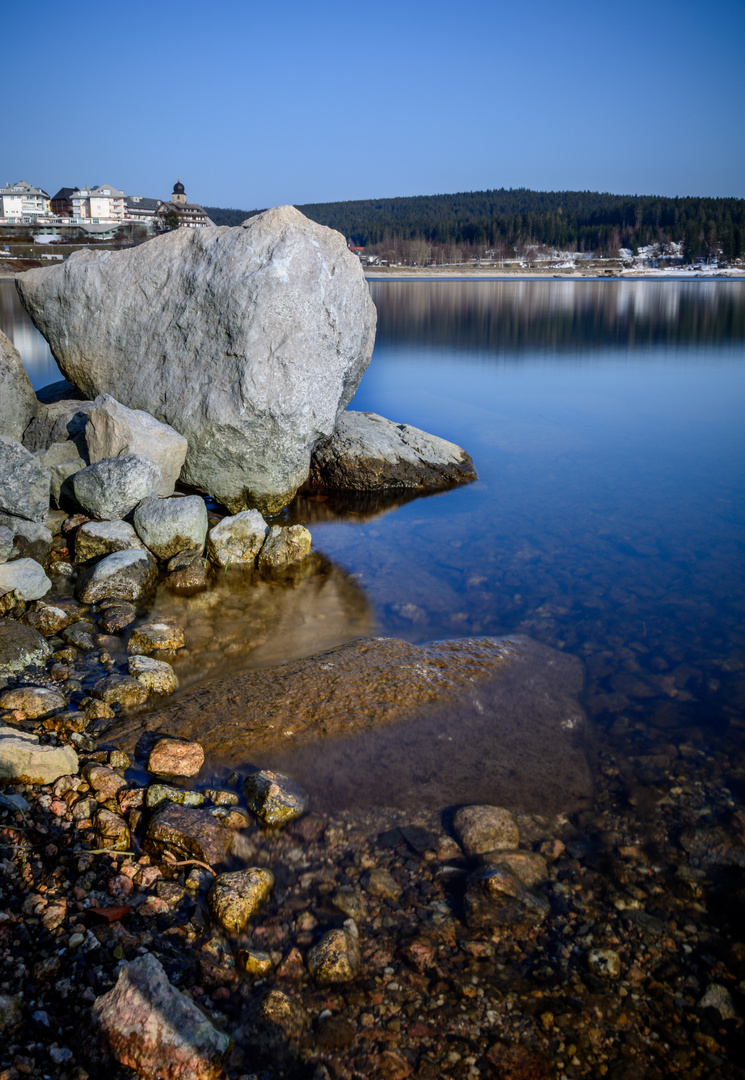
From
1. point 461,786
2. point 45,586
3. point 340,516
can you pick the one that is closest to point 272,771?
point 461,786

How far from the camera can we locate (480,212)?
543 ft

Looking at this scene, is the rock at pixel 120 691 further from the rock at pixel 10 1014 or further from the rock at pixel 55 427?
the rock at pixel 55 427

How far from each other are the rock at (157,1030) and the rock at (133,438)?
225 inches

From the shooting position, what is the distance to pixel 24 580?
595 cm

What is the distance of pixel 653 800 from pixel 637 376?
1775 cm

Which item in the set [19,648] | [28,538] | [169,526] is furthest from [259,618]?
[28,538]

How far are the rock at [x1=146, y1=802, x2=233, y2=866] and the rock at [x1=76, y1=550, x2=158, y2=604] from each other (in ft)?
10.3

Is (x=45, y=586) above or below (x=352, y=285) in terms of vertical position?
below

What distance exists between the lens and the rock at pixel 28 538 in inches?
265

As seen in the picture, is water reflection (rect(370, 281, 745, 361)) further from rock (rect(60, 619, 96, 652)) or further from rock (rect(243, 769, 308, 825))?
rock (rect(243, 769, 308, 825))

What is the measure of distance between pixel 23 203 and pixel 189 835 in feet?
439

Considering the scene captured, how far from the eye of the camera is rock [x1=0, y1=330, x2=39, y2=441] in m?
8.55

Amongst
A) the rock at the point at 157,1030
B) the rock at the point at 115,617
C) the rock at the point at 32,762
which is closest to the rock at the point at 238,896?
the rock at the point at 157,1030

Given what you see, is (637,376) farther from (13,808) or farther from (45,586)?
(13,808)
